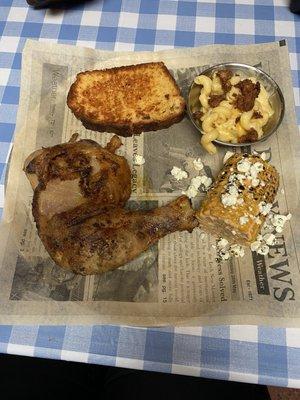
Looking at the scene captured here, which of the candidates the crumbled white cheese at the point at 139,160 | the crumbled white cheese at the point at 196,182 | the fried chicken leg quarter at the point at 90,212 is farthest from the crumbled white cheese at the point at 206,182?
the crumbled white cheese at the point at 139,160

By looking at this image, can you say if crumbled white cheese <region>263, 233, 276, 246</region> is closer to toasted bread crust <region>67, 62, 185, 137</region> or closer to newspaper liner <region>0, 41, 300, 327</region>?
newspaper liner <region>0, 41, 300, 327</region>

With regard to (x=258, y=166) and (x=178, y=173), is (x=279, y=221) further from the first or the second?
(x=178, y=173)

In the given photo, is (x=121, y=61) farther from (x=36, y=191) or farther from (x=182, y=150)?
(x=36, y=191)

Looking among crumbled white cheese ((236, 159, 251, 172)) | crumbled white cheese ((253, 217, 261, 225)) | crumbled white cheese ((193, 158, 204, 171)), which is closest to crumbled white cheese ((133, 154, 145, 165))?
crumbled white cheese ((193, 158, 204, 171))

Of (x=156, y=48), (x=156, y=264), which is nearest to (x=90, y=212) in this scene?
(x=156, y=264)

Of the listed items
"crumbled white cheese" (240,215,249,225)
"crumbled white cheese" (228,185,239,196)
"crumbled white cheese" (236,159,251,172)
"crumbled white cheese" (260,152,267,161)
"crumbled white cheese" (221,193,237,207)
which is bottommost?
"crumbled white cheese" (240,215,249,225)

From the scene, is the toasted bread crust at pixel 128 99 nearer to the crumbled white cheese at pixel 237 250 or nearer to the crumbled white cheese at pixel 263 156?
the crumbled white cheese at pixel 263 156

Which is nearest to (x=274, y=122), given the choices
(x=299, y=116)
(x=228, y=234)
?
(x=299, y=116)
